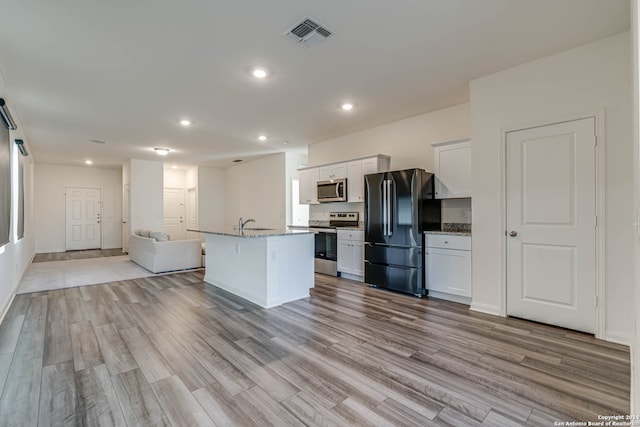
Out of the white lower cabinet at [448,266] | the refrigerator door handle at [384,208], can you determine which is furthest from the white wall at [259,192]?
the white lower cabinet at [448,266]

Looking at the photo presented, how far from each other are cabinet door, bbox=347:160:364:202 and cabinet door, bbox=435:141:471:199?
136 cm

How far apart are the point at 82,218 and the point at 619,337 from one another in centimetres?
1250

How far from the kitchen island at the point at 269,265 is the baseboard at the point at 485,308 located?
205 centimetres

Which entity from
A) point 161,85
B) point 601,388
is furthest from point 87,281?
point 601,388

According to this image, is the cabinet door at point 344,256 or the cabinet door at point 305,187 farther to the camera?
the cabinet door at point 305,187

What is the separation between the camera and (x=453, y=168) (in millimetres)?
4016

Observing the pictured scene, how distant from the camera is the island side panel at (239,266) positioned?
375 cm

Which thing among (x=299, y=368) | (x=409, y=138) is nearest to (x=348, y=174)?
(x=409, y=138)

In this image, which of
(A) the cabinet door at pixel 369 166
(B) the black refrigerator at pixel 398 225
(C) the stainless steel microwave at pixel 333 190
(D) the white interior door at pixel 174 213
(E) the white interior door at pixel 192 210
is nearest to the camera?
(B) the black refrigerator at pixel 398 225

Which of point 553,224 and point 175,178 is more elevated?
point 175,178

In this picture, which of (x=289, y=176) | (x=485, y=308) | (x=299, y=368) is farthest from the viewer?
(x=289, y=176)

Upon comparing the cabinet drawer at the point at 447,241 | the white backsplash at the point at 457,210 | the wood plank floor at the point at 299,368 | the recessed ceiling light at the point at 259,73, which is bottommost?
the wood plank floor at the point at 299,368

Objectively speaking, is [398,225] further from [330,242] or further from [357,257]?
[330,242]

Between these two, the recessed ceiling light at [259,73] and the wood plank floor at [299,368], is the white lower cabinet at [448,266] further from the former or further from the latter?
the recessed ceiling light at [259,73]
